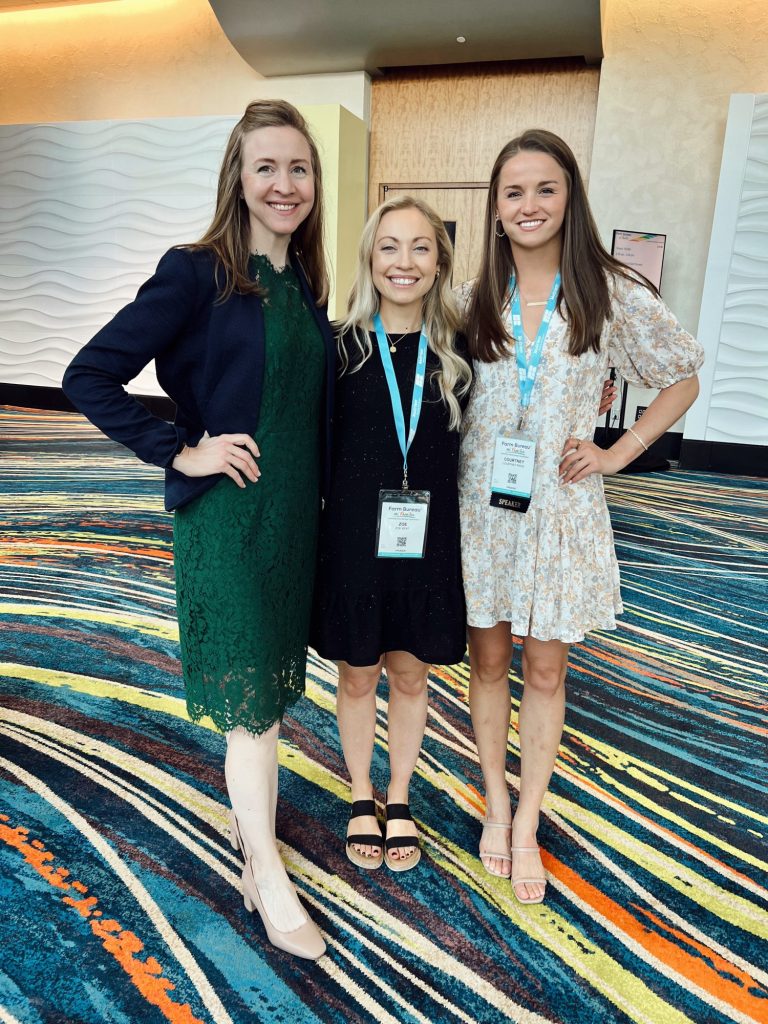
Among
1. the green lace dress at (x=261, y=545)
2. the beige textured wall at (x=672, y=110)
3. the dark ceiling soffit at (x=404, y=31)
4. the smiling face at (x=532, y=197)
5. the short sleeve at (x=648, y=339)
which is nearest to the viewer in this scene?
the green lace dress at (x=261, y=545)

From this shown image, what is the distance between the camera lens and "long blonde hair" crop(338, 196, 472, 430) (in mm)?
1630

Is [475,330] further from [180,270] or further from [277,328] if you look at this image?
[180,270]

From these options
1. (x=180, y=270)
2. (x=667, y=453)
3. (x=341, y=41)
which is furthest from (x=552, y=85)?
(x=180, y=270)

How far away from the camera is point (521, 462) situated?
1.62m

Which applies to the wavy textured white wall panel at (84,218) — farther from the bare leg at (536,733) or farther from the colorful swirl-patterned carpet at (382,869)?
the bare leg at (536,733)

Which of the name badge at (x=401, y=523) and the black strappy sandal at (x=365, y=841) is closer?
the name badge at (x=401, y=523)

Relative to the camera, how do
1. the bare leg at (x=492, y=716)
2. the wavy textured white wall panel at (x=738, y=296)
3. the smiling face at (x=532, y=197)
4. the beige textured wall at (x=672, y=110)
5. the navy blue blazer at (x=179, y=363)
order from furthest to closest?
the beige textured wall at (x=672, y=110) → the wavy textured white wall panel at (x=738, y=296) → the bare leg at (x=492, y=716) → the smiling face at (x=532, y=197) → the navy blue blazer at (x=179, y=363)

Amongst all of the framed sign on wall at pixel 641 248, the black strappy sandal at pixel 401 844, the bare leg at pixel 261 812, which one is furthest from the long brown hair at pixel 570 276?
the framed sign on wall at pixel 641 248

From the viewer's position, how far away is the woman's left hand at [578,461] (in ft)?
5.33

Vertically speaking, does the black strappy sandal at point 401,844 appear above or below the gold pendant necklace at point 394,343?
below

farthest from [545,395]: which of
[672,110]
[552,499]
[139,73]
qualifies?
[139,73]

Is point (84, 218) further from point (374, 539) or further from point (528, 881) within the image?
point (528, 881)

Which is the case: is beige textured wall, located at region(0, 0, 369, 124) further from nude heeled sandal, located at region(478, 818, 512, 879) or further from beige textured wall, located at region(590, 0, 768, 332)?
nude heeled sandal, located at region(478, 818, 512, 879)

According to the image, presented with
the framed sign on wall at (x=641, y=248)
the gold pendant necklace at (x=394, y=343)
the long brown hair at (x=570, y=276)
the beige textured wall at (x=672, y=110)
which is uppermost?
the beige textured wall at (x=672, y=110)
